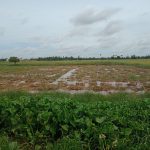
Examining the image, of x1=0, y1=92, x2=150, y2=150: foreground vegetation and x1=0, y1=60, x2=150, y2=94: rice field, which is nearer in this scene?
x1=0, y1=92, x2=150, y2=150: foreground vegetation

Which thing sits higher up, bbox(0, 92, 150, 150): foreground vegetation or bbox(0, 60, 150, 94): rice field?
bbox(0, 92, 150, 150): foreground vegetation

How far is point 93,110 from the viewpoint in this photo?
5.43m

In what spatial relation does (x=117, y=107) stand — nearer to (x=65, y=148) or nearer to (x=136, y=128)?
(x=136, y=128)

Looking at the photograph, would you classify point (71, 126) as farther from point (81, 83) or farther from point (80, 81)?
point (80, 81)

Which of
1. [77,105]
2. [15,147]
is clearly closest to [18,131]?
[15,147]

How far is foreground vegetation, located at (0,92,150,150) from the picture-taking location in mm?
4676

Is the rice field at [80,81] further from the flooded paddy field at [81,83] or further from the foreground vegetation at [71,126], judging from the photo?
the foreground vegetation at [71,126]

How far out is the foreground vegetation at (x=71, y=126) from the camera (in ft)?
15.3

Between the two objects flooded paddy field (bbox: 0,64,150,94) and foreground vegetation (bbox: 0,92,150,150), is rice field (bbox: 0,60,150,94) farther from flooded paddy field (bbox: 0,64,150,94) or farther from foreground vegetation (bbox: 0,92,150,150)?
foreground vegetation (bbox: 0,92,150,150)

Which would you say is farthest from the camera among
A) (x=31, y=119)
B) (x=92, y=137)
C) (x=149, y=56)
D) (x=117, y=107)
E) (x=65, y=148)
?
(x=149, y=56)

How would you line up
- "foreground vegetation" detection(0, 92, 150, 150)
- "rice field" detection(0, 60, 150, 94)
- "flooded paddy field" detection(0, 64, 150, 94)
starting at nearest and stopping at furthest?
"foreground vegetation" detection(0, 92, 150, 150)
"flooded paddy field" detection(0, 64, 150, 94)
"rice field" detection(0, 60, 150, 94)

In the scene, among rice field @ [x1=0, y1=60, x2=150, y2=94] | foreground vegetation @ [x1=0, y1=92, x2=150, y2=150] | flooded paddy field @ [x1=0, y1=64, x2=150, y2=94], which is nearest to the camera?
foreground vegetation @ [x1=0, y1=92, x2=150, y2=150]

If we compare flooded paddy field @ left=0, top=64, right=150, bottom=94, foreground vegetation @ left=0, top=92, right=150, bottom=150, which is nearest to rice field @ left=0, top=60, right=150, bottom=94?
flooded paddy field @ left=0, top=64, right=150, bottom=94

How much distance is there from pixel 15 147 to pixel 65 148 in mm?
732
